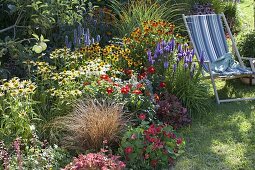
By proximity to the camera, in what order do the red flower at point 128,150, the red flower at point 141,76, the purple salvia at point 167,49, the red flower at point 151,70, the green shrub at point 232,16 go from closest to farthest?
the red flower at point 128,150 < the red flower at point 141,76 < the red flower at point 151,70 < the purple salvia at point 167,49 < the green shrub at point 232,16

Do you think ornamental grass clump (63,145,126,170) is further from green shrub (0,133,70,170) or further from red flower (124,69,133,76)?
red flower (124,69,133,76)

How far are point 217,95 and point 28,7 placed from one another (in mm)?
2570

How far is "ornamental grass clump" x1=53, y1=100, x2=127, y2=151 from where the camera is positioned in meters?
4.21

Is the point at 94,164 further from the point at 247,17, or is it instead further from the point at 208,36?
the point at 247,17

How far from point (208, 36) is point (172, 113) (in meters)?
2.03

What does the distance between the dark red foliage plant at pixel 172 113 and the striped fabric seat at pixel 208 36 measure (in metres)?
1.46

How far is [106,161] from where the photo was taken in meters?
3.66

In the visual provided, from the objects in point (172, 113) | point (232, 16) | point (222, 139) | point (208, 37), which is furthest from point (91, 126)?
point (232, 16)

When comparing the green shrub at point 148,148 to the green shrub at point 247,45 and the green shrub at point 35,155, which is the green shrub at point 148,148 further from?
the green shrub at point 247,45

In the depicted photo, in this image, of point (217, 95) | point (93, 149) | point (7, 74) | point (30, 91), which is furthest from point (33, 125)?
point (217, 95)

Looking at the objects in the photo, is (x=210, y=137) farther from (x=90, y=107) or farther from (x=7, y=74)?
(x=7, y=74)

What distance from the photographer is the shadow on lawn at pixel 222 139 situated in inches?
169

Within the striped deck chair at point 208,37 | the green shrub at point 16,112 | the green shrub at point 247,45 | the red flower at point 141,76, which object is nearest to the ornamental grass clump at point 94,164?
the green shrub at point 16,112

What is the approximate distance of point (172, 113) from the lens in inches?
196
